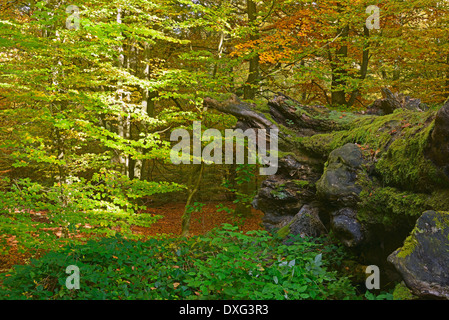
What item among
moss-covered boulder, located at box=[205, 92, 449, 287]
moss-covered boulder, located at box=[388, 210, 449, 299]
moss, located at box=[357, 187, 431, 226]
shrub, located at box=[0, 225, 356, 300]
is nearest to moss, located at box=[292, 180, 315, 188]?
moss-covered boulder, located at box=[205, 92, 449, 287]

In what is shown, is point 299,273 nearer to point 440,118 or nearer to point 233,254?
point 233,254

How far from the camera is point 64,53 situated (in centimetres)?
677

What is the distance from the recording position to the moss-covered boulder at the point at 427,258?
2615 mm

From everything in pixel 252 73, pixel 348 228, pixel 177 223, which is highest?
pixel 252 73

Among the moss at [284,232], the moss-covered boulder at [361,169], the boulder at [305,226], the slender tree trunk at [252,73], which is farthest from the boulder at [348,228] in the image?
the slender tree trunk at [252,73]

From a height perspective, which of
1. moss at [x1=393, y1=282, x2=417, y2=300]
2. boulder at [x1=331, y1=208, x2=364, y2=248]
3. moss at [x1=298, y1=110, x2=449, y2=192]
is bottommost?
moss at [x1=393, y1=282, x2=417, y2=300]

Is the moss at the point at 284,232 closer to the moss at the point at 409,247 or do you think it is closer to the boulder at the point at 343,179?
the boulder at the point at 343,179

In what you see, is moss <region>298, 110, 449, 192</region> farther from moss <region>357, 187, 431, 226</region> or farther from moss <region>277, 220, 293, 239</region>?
moss <region>277, 220, 293, 239</region>

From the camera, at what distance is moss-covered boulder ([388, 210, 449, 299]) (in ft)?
8.58

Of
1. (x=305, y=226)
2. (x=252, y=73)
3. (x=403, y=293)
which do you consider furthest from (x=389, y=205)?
(x=252, y=73)

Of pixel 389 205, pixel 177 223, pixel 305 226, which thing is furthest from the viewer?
pixel 177 223

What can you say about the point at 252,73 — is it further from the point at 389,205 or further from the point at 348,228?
the point at 389,205

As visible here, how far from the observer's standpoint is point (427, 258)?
2.73 metres
